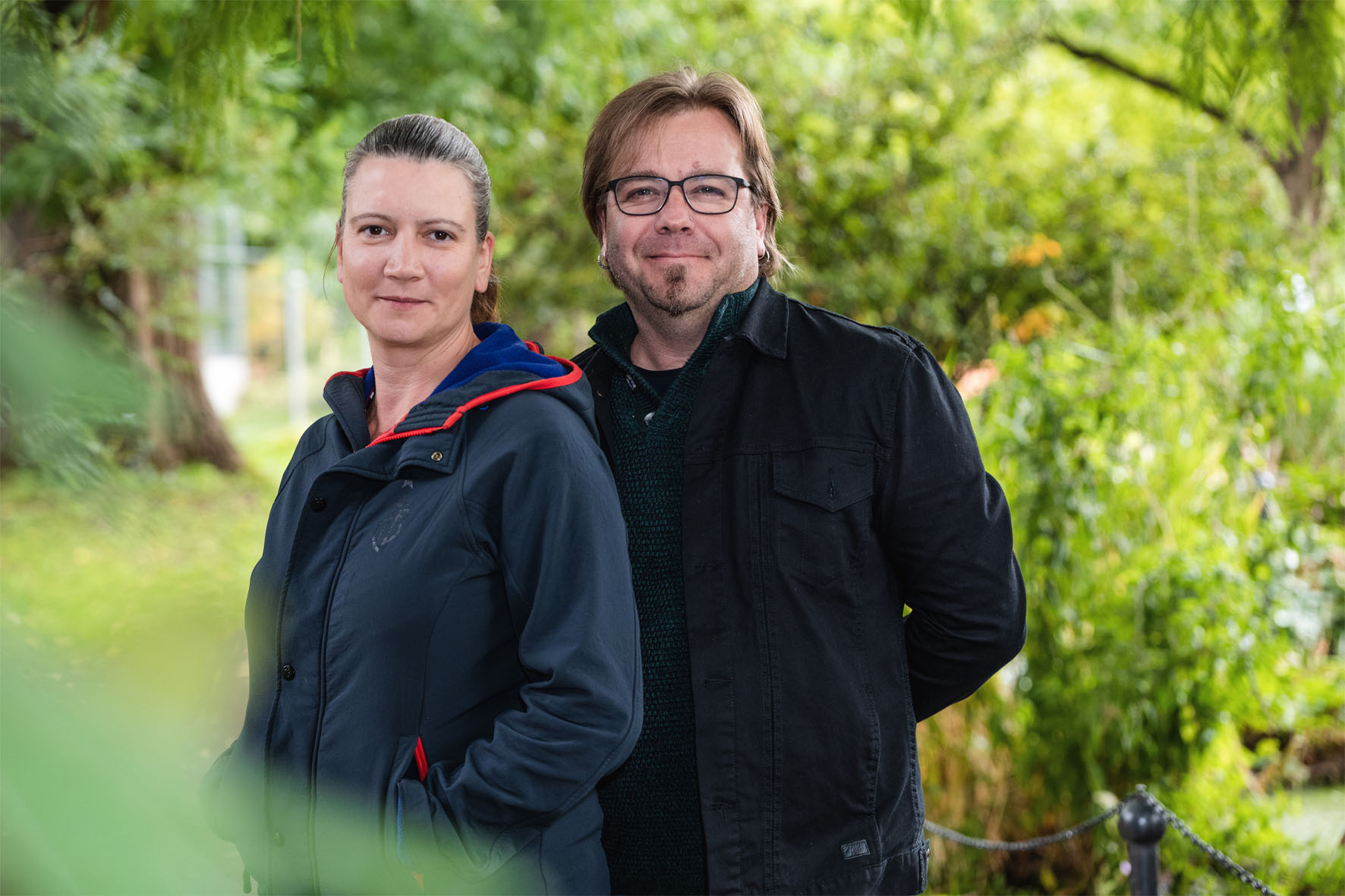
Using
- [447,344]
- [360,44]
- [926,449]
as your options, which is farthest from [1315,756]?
[360,44]

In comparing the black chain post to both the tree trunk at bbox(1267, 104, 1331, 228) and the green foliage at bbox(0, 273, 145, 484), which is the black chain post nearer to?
the tree trunk at bbox(1267, 104, 1331, 228)

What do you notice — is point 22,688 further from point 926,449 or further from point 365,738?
point 926,449

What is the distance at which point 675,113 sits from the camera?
2051 millimetres

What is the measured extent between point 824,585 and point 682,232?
66 centimetres

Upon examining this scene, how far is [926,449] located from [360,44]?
25.4ft

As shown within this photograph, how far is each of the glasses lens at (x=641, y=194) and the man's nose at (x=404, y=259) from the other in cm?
49

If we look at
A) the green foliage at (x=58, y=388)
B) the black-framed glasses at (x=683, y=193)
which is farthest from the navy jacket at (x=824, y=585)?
the green foliage at (x=58, y=388)

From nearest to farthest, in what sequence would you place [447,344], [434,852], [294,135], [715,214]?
[434,852]
[447,344]
[715,214]
[294,135]

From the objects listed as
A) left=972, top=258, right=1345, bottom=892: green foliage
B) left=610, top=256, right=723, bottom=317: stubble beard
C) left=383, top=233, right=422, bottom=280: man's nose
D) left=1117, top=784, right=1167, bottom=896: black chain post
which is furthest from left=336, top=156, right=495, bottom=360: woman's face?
left=972, top=258, right=1345, bottom=892: green foliage

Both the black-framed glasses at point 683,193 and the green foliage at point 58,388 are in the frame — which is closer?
the green foliage at point 58,388

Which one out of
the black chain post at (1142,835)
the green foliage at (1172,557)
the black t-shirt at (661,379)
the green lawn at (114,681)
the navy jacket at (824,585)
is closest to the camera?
the green lawn at (114,681)

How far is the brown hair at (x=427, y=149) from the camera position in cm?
163

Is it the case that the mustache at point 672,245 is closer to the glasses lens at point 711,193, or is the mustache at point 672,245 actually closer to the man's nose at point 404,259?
the glasses lens at point 711,193

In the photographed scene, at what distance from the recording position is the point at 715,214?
1.98 m
